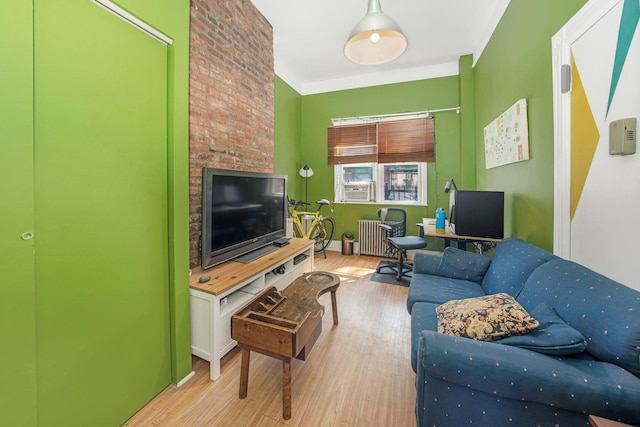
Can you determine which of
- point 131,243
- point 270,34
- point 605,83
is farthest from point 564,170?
point 270,34

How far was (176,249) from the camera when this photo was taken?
1607 mm

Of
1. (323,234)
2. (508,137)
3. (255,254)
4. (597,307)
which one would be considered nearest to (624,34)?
(597,307)

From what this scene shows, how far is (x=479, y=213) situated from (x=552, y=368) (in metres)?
1.87

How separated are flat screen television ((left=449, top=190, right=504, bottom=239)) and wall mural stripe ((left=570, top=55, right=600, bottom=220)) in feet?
2.91

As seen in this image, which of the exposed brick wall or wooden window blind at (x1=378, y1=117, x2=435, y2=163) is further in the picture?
wooden window blind at (x1=378, y1=117, x2=435, y2=163)

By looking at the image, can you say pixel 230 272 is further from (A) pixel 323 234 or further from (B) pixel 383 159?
(B) pixel 383 159

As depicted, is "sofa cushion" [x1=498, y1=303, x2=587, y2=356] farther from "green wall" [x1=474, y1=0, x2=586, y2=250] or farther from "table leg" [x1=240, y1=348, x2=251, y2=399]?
"table leg" [x1=240, y1=348, x2=251, y2=399]

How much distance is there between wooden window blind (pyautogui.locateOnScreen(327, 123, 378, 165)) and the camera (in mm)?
4594

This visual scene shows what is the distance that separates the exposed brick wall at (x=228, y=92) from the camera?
78.6 inches

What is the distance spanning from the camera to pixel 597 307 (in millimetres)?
996

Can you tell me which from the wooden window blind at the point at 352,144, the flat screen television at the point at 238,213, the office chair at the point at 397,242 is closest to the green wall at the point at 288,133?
the wooden window blind at the point at 352,144

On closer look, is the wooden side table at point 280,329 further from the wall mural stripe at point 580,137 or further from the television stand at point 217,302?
the wall mural stripe at point 580,137

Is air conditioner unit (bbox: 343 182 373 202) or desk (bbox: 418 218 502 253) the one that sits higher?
air conditioner unit (bbox: 343 182 373 202)

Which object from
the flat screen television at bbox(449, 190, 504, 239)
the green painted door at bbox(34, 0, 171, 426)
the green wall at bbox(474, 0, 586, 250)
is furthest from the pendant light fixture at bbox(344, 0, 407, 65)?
the flat screen television at bbox(449, 190, 504, 239)
